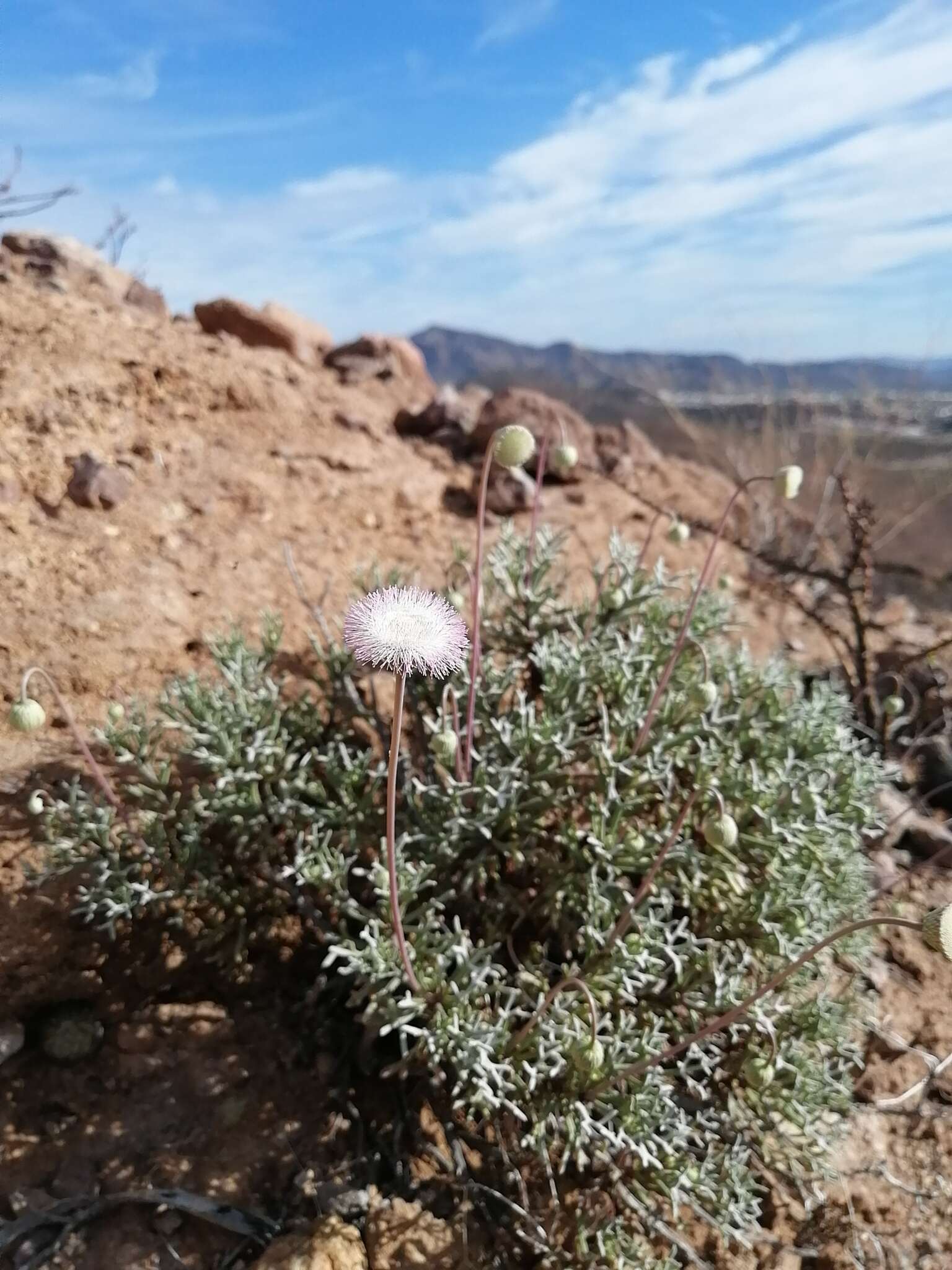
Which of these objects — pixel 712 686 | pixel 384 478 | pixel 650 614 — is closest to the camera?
pixel 712 686

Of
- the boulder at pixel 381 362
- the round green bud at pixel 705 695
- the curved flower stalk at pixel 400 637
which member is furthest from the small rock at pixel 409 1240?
the boulder at pixel 381 362

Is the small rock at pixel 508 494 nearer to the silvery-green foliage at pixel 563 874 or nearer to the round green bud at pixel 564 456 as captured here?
the silvery-green foliage at pixel 563 874

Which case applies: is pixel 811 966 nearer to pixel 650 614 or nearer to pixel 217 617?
pixel 650 614

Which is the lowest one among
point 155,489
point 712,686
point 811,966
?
point 811,966

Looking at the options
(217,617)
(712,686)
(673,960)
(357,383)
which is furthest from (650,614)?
(357,383)

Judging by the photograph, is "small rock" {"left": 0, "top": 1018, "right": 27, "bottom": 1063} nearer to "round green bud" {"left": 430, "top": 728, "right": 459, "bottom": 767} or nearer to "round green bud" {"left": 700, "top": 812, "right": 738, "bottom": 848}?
"round green bud" {"left": 430, "top": 728, "right": 459, "bottom": 767}
